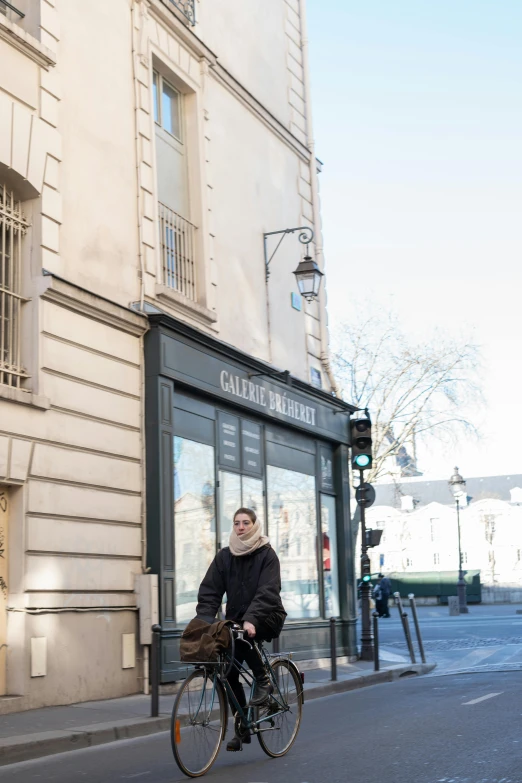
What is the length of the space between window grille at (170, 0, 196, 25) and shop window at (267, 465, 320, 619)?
6.54 m

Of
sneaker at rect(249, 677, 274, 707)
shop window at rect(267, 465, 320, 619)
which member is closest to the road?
shop window at rect(267, 465, 320, 619)

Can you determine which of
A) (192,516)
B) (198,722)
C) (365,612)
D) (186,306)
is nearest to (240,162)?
(186,306)

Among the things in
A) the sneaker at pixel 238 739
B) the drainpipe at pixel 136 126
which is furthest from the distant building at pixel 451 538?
the sneaker at pixel 238 739

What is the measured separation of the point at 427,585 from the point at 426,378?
85.1 ft

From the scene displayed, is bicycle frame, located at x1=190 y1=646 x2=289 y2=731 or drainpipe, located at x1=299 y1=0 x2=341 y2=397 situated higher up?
drainpipe, located at x1=299 y1=0 x2=341 y2=397

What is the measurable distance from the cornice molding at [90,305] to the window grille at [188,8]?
4950mm

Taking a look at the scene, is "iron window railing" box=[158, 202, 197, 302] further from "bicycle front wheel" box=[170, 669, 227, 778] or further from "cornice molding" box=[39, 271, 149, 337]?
"bicycle front wheel" box=[170, 669, 227, 778]

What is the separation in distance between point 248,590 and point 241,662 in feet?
1.56

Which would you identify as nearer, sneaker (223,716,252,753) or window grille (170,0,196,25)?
sneaker (223,716,252,753)

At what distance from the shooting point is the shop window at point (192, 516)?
13219 millimetres

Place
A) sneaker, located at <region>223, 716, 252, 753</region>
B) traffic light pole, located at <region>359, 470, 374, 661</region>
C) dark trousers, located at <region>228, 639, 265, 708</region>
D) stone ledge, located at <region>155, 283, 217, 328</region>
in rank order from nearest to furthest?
sneaker, located at <region>223, 716, 252, 753</region> < dark trousers, located at <region>228, 639, 265, 708</region> < stone ledge, located at <region>155, 283, 217, 328</region> < traffic light pole, located at <region>359, 470, 374, 661</region>

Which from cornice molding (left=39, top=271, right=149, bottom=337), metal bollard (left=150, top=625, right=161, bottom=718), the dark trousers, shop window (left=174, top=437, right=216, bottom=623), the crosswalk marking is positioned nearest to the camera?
the dark trousers

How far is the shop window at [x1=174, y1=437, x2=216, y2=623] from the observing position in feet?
43.4

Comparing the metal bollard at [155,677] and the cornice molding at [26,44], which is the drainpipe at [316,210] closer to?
the cornice molding at [26,44]
